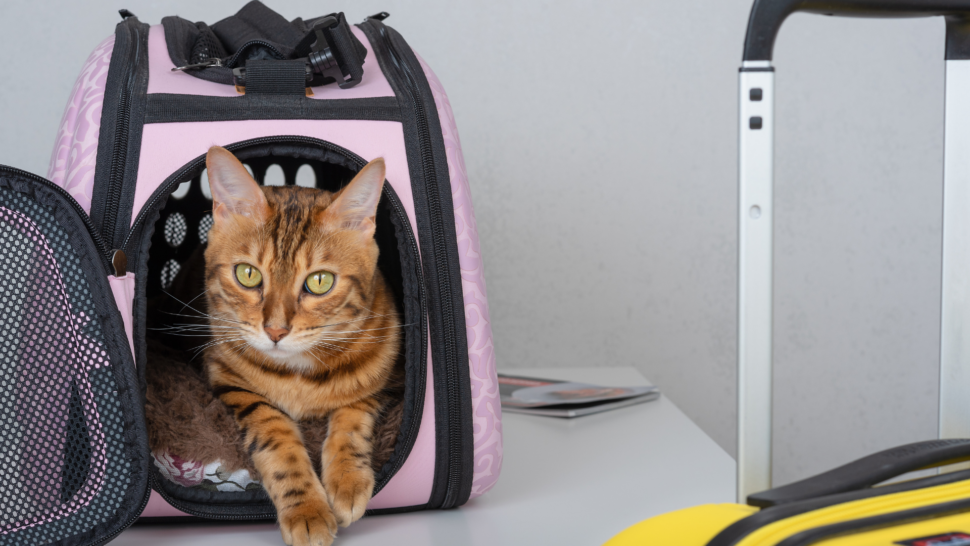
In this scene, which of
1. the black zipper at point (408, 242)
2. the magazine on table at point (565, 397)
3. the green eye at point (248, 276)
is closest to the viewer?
the black zipper at point (408, 242)

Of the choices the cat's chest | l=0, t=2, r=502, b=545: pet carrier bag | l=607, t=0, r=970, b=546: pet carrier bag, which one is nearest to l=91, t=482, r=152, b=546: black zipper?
l=0, t=2, r=502, b=545: pet carrier bag

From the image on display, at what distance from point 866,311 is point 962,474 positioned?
51.0 inches

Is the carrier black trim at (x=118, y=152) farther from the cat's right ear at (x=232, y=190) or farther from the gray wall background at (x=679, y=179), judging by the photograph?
the gray wall background at (x=679, y=179)

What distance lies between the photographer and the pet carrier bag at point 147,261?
67cm

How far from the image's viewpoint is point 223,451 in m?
0.80

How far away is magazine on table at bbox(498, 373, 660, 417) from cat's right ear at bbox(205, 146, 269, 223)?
55 centimetres

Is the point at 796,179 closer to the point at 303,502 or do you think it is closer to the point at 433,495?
the point at 433,495

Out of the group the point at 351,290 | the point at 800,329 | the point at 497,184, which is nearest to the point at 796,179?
the point at 800,329

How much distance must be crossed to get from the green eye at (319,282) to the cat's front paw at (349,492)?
0.22m

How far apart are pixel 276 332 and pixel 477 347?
0.23m

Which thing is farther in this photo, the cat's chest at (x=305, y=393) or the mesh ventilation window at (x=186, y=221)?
the mesh ventilation window at (x=186, y=221)

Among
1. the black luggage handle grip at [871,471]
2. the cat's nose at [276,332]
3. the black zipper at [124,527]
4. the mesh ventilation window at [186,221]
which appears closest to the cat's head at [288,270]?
the cat's nose at [276,332]

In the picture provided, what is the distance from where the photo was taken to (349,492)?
74 cm

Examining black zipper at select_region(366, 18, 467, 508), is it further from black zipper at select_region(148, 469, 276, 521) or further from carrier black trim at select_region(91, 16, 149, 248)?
carrier black trim at select_region(91, 16, 149, 248)
